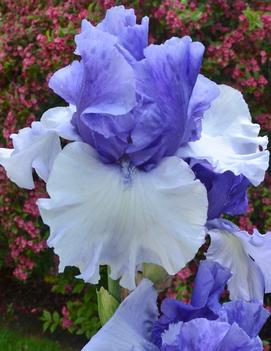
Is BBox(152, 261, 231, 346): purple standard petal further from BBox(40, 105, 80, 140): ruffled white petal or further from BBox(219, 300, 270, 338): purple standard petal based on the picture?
BBox(40, 105, 80, 140): ruffled white petal

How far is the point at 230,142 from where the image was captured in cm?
96

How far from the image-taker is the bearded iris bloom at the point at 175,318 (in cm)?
85

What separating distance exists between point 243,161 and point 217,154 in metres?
0.04

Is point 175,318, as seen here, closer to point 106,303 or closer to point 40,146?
point 106,303

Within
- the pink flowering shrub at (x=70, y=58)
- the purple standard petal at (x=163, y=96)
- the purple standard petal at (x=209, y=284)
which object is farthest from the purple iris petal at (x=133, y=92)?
the pink flowering shrub at (x=70, y=58)

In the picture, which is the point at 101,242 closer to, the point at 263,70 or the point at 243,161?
the point at 243,161

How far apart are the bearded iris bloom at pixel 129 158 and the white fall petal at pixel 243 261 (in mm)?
86

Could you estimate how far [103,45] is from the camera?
82 cm

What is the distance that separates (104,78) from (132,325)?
0.32m

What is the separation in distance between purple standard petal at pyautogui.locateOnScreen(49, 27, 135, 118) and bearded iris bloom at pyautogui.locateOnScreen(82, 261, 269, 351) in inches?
9.6

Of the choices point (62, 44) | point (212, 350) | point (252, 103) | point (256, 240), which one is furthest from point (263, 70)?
point (212, 350)

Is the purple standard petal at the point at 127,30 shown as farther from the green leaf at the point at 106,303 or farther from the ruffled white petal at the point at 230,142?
the green leaf at the point at 106,303

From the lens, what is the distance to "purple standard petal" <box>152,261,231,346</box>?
0.89 meters

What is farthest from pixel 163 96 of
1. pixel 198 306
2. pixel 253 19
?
pixel 253 19
